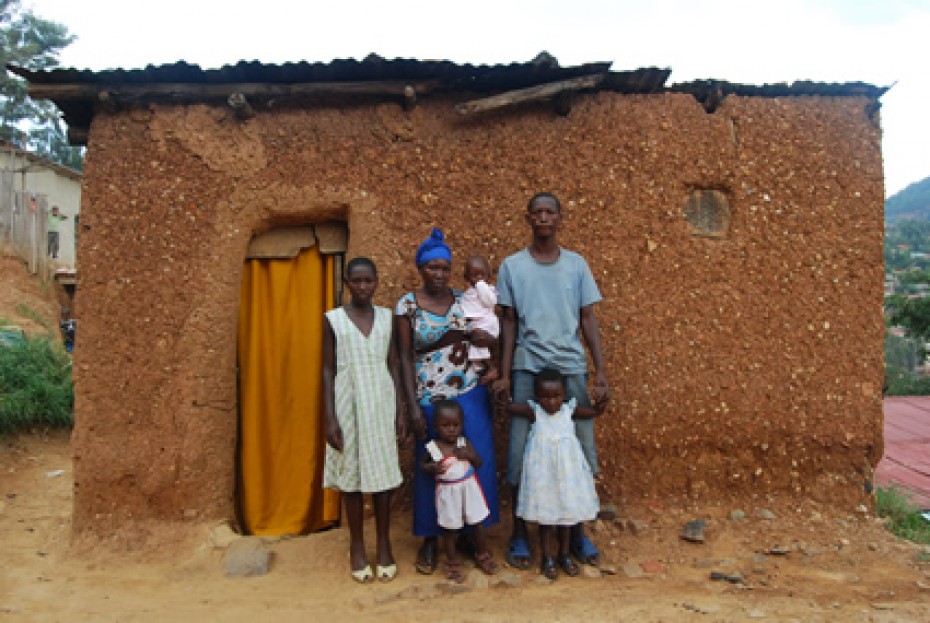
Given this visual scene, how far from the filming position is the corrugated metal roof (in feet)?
12.4

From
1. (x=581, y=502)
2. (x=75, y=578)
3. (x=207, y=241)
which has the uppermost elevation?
(x=207, y=241)

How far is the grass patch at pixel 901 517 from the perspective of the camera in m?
4.07

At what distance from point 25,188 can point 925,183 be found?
69550 millimetres

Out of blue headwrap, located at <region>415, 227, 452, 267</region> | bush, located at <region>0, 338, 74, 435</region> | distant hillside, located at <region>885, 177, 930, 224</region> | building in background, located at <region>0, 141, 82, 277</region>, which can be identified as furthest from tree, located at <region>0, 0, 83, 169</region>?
distant hillside, located at <region>885, 177, 930, 224</region>

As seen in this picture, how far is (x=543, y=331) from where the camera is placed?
337 centimetres

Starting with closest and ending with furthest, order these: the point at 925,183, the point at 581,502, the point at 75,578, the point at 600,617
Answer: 1. the point at 600,617
2. the point at 581,502
3. the point at 75,578
4. the point at 925,183

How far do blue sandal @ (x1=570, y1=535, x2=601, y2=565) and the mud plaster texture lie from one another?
0.54 metres

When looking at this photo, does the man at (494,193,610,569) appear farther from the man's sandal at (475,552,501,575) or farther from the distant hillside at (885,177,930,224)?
the distant hillside at (885,177,930,224)

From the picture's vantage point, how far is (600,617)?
290 cm

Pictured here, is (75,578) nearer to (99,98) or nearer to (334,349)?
(334,349)

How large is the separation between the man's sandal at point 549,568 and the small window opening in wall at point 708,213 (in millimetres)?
2045

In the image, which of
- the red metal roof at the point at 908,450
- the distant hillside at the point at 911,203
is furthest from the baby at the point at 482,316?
the distant hillside at the point at 911,203

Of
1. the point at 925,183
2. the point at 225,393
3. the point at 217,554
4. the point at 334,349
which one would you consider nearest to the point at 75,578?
the point at 217,554

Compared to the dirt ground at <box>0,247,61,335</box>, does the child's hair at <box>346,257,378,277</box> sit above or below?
above
